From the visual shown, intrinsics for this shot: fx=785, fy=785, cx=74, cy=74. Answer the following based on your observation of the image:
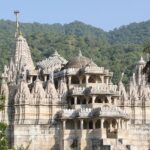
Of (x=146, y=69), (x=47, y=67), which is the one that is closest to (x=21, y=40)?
(x=47, y=67)

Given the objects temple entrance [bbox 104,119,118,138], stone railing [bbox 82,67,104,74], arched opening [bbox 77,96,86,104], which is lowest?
temple entrance [bbox 104,119,118,138]

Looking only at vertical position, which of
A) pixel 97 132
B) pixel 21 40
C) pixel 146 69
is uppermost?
pixel 21 40

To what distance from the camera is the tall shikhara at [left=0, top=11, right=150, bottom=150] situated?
67812mm

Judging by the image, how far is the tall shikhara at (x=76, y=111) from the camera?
222 ft

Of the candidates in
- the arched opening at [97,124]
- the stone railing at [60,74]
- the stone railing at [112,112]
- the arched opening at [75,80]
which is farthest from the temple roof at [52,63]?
the stone railing at [112,112]

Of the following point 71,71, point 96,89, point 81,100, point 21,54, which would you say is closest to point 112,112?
point 96,89

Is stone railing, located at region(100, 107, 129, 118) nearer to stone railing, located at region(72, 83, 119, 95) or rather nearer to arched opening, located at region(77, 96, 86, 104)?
stone railing, located at region(72, 83, 119, 95)

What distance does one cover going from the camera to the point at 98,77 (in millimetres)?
72750

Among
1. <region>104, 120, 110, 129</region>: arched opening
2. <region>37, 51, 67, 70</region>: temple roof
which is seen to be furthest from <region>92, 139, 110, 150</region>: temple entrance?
<region>37, 51, 67, 70</region>: temple roof

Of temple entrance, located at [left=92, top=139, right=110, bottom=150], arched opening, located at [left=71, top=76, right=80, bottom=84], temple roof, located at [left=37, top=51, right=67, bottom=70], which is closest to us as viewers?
temple entrance, located at [left=92, top=139, right=110, bottom=150]

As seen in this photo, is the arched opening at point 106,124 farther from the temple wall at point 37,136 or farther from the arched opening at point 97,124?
the temple wall at point 37,136

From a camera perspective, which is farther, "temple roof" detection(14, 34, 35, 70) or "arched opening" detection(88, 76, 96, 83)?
"temple roof" detection(14, 34, 35, 70)

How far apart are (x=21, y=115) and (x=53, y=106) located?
10.2 ft

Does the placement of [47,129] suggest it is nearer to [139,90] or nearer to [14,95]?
[14,95]
